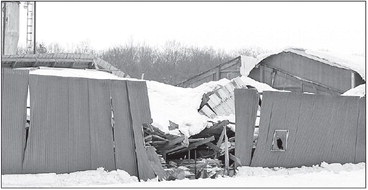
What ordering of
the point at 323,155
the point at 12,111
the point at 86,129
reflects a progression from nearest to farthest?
the point at 12,111 < the point at 86,129 < the point at 323,155

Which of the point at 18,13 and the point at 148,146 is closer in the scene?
the point at 148,146

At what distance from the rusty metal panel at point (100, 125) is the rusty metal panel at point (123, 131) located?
141 mm

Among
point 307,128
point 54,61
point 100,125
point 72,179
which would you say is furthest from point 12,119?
point 54,61

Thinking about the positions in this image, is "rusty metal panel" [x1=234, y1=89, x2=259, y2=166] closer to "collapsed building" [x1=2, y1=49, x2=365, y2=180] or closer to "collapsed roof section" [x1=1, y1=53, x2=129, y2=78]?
"collapsed building" [x1=2, y1=49, x2=365, y2=180]

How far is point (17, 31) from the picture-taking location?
2244 cm

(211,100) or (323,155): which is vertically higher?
(211,100)

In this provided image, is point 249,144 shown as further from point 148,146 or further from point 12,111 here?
point 12,111

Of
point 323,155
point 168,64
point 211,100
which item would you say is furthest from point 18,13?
point 168,64

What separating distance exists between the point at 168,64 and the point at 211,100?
38.0 m

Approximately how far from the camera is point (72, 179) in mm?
10586

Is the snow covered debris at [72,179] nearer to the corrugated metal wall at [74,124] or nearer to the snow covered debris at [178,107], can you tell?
the corrugated metal wall at [74,124]

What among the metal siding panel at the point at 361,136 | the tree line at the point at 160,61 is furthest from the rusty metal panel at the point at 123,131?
the tree line at the point at 160,61

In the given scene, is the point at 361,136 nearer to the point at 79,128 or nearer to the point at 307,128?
the point at 307,128

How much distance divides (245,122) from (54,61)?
9201mm
